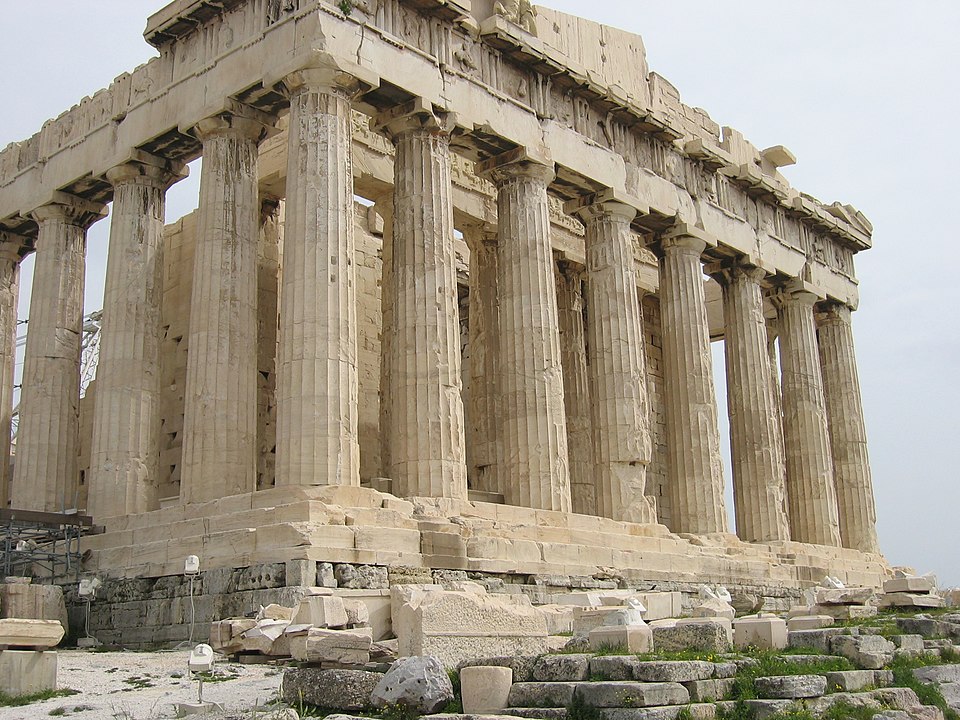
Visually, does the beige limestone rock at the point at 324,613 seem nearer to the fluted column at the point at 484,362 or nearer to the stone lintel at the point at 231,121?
the stone lintel at the point at 231,121

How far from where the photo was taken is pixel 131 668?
14719 millimetres

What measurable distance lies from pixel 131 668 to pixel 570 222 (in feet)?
64.9

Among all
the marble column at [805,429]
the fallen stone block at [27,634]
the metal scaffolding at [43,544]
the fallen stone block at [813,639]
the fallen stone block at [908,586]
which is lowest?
the fallen stone block at [813,639]

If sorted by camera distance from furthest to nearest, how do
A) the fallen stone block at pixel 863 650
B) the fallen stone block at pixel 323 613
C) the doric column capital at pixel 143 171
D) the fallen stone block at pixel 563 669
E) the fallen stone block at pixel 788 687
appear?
the doric column capital at pixel 143 171
the fallen stone block at pixel 323 613
the fallen stone block at pixel 863 650
the fallen stone block at pixel 563 669
the fallen stone block at pixel 788 687

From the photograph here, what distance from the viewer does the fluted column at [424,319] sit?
836 inches

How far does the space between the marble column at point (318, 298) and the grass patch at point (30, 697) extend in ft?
22.1

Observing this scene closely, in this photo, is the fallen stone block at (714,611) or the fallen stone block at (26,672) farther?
the fallen stone block at (714,611)

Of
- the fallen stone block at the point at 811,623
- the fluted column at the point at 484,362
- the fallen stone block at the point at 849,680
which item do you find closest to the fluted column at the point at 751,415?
the fluted column at the point at 484,362

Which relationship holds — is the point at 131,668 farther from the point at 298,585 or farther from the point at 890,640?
the point at 890,640

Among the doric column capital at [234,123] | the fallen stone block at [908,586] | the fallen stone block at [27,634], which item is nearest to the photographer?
the fallen stone block at [27,634]

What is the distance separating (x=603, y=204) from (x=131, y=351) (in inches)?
434

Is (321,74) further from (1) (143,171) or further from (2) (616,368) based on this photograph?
(2) (616,368)

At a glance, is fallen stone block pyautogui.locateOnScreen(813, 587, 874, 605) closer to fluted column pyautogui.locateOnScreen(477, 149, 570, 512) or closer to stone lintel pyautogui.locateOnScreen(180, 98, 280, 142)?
fluted column pyautogui.locateOnScreen(477, 149, 570, 512)

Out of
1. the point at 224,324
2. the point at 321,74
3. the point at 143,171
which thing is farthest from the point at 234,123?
the point at 224,324
